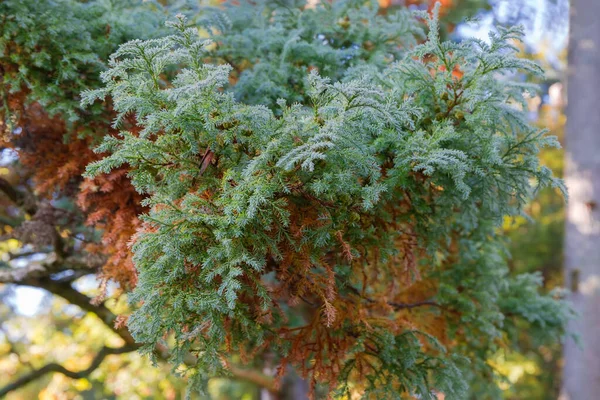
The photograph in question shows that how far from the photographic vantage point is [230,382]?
7738 mm

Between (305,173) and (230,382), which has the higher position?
(305,173)

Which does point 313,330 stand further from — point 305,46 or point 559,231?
point 559,231

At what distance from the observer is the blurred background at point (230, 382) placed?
16.9 feet

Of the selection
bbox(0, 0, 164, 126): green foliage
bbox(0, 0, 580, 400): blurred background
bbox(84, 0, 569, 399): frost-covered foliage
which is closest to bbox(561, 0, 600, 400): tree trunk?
bbox(0, 0, 580, 400): blurred background

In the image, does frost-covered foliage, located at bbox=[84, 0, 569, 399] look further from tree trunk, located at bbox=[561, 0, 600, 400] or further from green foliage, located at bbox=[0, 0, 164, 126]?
tree trunk, located at bbox=[561, 0, 600, 400]

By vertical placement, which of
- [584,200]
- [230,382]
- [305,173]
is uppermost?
[584,200]

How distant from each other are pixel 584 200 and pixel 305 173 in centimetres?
429

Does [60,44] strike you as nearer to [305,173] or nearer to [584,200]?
[305,173]

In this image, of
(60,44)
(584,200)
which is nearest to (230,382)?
(584,200)

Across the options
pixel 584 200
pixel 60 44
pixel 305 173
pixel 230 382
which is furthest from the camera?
pixel 230 382

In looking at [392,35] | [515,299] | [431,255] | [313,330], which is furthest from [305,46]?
[515,299]

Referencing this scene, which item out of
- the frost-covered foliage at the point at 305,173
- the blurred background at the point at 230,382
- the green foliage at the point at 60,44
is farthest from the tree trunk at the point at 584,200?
the green foliage at the point at 60,44

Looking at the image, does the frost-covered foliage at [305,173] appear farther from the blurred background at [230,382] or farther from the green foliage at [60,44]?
the blurred background at [230,382]

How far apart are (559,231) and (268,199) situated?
784 centimetres
